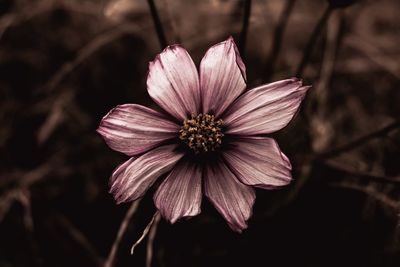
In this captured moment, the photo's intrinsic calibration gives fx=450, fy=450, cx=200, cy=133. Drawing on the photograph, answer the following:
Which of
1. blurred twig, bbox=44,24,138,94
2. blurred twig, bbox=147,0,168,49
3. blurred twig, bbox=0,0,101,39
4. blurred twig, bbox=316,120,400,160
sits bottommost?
blurred twig, bbox=316,120,400,160

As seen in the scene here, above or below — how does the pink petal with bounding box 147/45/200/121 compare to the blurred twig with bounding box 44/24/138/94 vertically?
below

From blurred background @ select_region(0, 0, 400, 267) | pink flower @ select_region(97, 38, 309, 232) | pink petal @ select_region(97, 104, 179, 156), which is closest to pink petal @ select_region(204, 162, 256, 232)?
pink flower @ select_region(97, 38, 309, 232)

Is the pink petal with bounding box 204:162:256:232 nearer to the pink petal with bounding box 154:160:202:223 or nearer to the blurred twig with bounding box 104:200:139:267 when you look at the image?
the pink petal with bounding box 154:160:202:223

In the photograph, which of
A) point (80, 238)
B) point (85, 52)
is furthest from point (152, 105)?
point (80, 238)

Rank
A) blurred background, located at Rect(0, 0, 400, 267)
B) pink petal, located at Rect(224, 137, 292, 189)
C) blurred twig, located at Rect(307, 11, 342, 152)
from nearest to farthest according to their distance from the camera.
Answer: pink petal, located at Rect(224, 137, 292, 189) < blurred background, located at Rect(0, 0, 400, 267) < blurred twig, located at Rect(307, 11, 342, 152)

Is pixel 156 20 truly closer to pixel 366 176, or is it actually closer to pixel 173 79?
pixel 173 79

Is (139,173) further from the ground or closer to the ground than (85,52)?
closer to the ground
